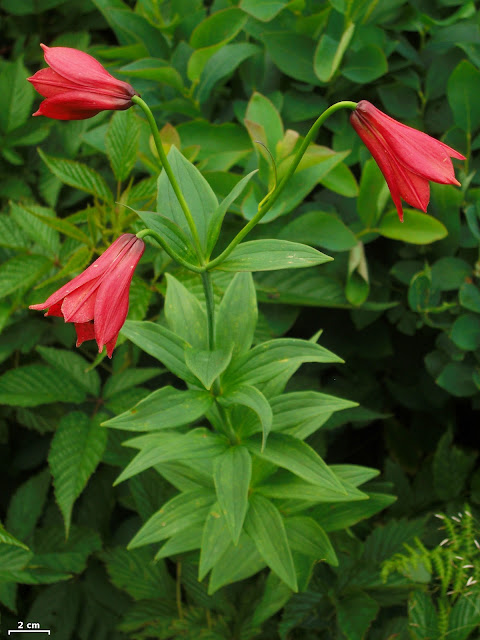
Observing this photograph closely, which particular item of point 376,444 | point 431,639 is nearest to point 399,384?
point 376,444

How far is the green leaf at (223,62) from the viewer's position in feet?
3.97

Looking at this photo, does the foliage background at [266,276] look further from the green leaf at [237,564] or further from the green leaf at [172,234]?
the green leaf at [172,234]

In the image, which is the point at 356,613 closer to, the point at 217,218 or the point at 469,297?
the point at 469,297

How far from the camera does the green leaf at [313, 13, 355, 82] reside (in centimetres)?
113

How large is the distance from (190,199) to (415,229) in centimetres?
50

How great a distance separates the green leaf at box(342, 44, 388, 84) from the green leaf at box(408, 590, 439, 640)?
0.92 m

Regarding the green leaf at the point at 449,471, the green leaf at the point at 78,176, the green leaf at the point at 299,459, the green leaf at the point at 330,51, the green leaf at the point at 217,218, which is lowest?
the green leaf at the point at 449,471

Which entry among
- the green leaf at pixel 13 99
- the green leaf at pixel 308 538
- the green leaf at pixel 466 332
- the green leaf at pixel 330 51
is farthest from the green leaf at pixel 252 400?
the green leaf at pixel 13 99

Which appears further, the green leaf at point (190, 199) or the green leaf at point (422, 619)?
the green leaf at point (422, 619)

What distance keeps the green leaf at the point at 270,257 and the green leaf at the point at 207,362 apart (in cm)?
13

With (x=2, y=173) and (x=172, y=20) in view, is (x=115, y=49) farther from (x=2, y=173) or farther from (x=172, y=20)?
(x=2, y=173)

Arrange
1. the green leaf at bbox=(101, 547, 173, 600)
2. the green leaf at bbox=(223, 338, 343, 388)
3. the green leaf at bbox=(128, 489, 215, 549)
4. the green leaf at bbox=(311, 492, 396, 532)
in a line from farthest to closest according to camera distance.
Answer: the green leaf at bbox=(101, 547, 173, 600), the green leaf at bbox=(311, 492, 396, 532), the green leaf at bbox=(128, 489, 215, 549), the green leaf at bbox=(223, 338, 343, 388)

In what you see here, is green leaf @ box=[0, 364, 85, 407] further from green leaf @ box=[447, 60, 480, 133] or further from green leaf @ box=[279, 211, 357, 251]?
green leaf @ box=[447, 60, 480, 133]

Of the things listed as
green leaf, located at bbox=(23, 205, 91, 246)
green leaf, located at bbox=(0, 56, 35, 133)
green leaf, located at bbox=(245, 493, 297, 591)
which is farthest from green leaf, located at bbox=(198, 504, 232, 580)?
green leaf, located at bbox=(0, 56, 35, 133)
